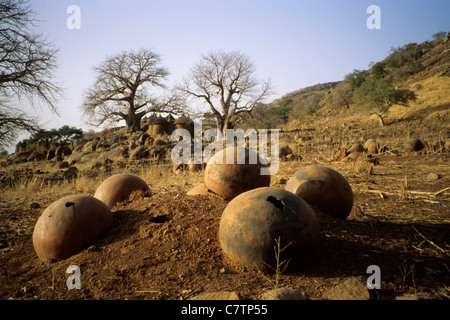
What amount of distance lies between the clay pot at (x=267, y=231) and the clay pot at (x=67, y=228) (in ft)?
6.60

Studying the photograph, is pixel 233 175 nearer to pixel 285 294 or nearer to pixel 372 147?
pixel 285 294

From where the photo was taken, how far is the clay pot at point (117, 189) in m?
5.00

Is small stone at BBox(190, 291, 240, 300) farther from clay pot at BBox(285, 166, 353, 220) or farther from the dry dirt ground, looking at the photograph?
clay pot at BBox(285, 166, 353, 220)

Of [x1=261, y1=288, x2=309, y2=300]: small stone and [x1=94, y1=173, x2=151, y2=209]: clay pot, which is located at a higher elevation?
[x1=94, y1=173, x2=151, y2=209]: clay pot

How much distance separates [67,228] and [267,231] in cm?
279

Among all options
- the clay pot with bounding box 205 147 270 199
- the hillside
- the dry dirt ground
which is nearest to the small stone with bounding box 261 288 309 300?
the dry dirt ground

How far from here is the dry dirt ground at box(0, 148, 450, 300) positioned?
2.55m

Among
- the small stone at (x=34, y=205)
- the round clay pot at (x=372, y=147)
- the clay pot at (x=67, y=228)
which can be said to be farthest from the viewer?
the round clay pot at (x=372, y=147)

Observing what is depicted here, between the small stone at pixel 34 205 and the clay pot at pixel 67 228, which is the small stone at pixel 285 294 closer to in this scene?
the clay pot at pixel 67 228

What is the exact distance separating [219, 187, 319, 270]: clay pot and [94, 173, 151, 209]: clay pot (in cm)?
Answer: 284

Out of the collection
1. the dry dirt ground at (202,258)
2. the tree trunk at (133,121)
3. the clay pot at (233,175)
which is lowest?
the dry dirt ground at (202,258)

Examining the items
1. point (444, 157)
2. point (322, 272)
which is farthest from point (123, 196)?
point (444, 157)

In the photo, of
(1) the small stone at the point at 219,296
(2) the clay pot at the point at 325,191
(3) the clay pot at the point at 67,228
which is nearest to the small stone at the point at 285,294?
(1) the small stone at the point at 219,296

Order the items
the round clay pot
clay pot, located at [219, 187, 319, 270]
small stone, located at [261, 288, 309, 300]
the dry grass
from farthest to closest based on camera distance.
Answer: the dry grass < the round clay pot < clay pot, located at [219, 187, 319, 270] < small stone, located at [261, 288, 309, 300]
